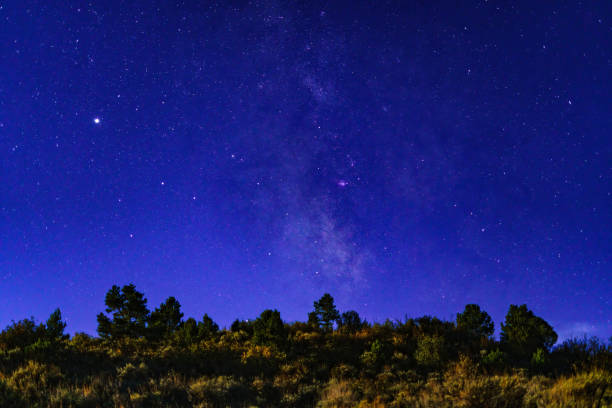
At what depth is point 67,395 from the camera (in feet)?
30.7

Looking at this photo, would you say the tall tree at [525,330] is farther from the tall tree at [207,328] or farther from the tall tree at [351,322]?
the tall tree at [207,328]

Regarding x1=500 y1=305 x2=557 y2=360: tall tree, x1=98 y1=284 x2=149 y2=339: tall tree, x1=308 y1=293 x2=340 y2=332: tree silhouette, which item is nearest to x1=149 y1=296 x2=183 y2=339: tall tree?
x1=98 y1=284 x2=149 y2=339: tall tree

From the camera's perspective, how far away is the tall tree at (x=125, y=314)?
22.6m

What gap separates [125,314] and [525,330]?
24603mm

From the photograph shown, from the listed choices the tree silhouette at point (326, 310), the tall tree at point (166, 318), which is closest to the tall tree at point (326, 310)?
the tree silhouette at point (326, 310)

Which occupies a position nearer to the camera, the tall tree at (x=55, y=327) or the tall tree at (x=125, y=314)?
the tall tree at (x=55, y=327)

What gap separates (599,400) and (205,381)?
35.5 feet

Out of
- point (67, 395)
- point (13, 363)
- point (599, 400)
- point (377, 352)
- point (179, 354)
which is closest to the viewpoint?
point (599, 400)

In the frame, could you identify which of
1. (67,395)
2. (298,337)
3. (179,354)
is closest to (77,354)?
(179,354)

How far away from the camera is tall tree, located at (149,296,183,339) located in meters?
22.8

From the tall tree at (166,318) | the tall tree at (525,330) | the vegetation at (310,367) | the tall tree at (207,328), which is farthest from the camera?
the tall tree at (166,318)

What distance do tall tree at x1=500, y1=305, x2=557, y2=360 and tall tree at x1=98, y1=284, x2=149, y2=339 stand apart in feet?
71.1

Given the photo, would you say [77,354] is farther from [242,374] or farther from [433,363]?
[433,363]

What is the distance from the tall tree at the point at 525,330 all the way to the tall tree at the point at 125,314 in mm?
21661
